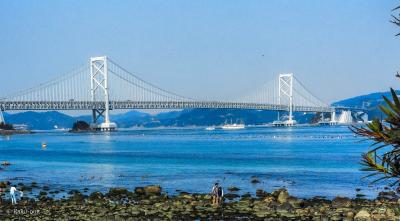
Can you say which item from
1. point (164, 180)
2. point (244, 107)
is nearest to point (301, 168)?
point (164, 180)

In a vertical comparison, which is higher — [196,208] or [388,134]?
[388,134]

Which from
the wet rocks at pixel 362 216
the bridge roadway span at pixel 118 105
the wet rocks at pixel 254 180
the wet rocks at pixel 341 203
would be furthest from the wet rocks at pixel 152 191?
the bridge roadway span at pixel 118 105

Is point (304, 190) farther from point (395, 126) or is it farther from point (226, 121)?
point (226, 121)

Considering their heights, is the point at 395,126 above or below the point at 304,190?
above

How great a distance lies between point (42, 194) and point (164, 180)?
6599 mm

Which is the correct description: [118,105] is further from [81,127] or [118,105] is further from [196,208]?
[196,208]

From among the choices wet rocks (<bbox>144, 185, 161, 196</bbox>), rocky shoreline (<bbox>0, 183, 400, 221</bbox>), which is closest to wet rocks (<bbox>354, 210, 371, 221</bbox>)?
rocky shoreline (<bbox>0, 183, 400, 221</bbox>)

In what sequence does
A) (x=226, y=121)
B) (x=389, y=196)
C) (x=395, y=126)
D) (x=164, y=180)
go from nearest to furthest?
(x=395, y=126) < (x=389, y=196) < (x=164, y=180) < (x=226, y=121)

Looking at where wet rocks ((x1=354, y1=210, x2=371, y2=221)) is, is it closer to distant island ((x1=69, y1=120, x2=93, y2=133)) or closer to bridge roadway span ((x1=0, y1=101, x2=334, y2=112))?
bridge roadway span ((x1=0, y1=101, x2=334, y2=112))

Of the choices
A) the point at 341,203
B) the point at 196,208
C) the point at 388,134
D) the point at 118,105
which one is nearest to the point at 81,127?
the point at 118,105

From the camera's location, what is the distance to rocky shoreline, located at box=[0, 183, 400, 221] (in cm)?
1373

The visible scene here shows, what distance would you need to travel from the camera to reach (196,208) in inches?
606

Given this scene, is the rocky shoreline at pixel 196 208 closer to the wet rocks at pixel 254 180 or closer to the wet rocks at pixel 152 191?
the wet rocks at pixel 152 191

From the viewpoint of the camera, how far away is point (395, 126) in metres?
3.54
